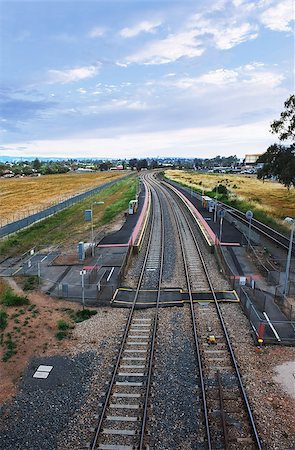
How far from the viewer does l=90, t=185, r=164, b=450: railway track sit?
1009 centimetres

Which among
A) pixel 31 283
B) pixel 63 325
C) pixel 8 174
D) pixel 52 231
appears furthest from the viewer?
pixel 8 174

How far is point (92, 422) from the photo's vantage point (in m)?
10.7

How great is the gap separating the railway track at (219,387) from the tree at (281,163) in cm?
1792

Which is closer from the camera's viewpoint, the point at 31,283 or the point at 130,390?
the point at 130,390

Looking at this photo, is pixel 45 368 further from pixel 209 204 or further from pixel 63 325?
pixel 209 204

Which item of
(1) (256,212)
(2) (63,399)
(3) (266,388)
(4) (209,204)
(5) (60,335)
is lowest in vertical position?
(2) (63,399)

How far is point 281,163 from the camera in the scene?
34969 mm

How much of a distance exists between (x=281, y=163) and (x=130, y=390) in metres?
29.0

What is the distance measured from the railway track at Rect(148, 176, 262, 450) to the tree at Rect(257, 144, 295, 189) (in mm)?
17920

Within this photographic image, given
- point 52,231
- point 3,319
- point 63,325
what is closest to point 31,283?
point 3,319

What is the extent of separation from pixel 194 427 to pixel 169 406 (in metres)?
1.08

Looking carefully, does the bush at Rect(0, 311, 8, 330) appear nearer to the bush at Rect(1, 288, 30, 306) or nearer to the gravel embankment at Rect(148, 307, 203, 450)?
the bush at Rect(1, 288, 30, 306)

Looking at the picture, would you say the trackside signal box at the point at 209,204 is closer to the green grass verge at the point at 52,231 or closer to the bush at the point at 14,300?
the green grass verge at the point at 52,231

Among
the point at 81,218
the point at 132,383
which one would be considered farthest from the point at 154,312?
the point at 81,218
